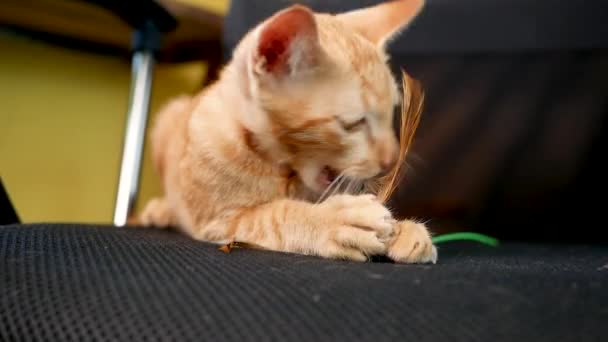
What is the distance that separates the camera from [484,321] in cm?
39

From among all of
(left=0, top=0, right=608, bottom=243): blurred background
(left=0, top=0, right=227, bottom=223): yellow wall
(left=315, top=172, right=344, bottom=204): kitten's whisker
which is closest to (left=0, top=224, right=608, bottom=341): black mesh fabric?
(left=315, top=172, right=344, bottom=204): kitten's whisker

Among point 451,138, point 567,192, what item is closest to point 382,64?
point 451,138

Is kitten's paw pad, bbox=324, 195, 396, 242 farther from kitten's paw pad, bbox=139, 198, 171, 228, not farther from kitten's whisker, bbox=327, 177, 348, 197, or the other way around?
kitten's paw pad, bbox=139, 198, 171, 228

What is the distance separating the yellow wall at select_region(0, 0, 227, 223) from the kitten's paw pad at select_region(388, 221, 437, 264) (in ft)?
3.79

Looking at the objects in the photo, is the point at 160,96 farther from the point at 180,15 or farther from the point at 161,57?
the point at 180,15

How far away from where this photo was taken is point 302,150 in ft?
2.65

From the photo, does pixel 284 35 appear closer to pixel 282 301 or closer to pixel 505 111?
pixel 282 301

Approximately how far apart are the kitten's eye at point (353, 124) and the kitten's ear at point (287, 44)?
0.10m

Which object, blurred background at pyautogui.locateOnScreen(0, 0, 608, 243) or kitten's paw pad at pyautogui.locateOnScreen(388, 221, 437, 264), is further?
blurred background at pyautogui.locateOnScreen(0, 0, 608, 243)

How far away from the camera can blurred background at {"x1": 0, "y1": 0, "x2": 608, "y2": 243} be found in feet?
4.14

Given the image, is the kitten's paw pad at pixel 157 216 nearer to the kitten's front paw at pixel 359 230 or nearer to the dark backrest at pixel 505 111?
the dark backrest at pixel 505 111

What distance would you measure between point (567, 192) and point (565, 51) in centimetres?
33

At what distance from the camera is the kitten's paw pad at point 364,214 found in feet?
2.23

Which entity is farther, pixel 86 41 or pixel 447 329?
pixel 86 41
